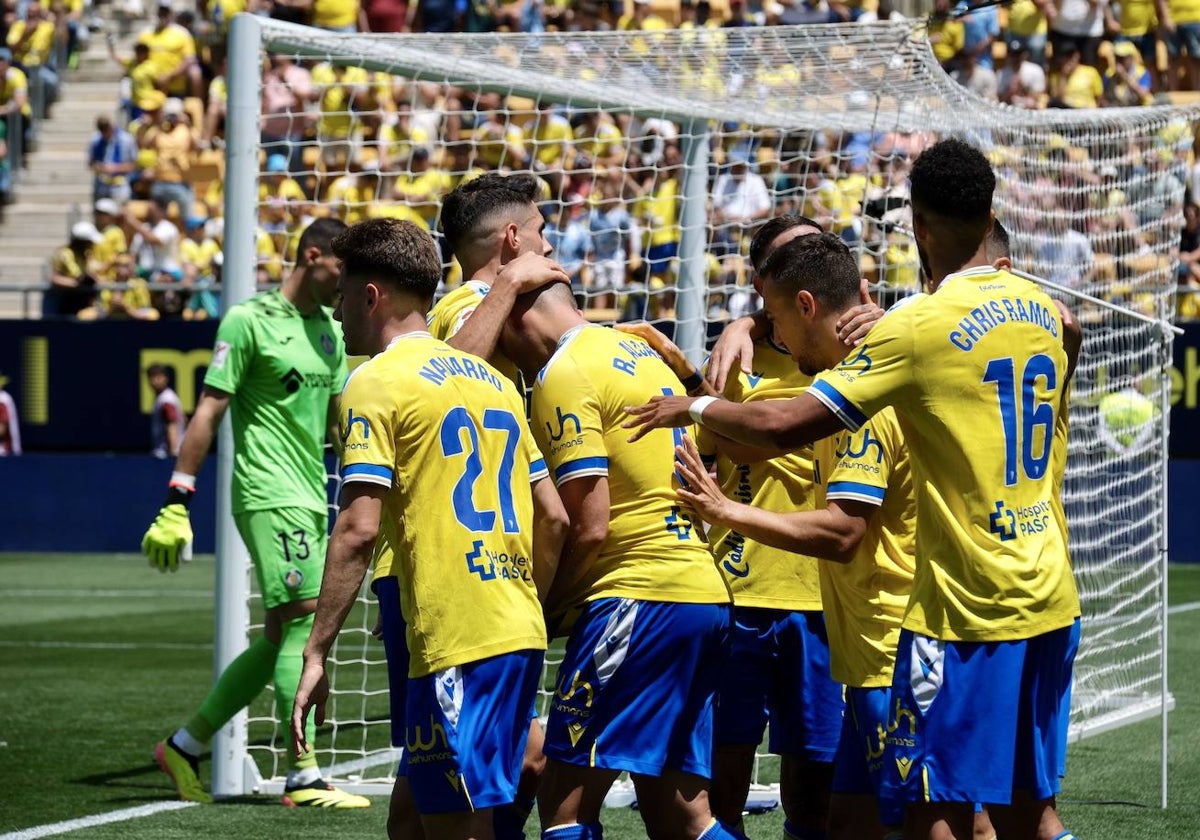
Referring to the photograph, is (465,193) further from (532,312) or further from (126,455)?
(126,455)

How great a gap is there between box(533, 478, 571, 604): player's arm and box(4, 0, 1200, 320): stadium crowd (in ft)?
15.7

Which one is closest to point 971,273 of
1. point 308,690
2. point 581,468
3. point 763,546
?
point 581,468

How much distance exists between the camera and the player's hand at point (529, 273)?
485 centimetres

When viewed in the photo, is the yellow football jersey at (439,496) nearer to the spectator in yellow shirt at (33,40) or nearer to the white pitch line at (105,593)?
the white pitch line at (105,593)

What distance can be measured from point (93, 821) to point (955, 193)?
14.1ft

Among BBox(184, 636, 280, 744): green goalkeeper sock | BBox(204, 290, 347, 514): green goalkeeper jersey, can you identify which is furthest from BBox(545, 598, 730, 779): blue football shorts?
BBox(204, 290, 347, 514): green goalkeeper jersey

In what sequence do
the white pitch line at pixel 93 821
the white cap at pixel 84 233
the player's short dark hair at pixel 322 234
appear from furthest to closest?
1. the white cap at pixel 84 233
2. the player's short dark hair at pixel 322 234
3. the white pitch line at pixel 93 821

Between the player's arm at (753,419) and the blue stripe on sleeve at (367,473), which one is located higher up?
the player's arm at (753,419)

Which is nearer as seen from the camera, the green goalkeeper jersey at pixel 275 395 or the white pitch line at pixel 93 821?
the white pitch line at pixel 93 821

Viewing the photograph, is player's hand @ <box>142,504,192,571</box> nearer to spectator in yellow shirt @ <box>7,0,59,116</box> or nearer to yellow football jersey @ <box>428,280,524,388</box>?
yellow football jersey @ <box>428,280,524,388</box>

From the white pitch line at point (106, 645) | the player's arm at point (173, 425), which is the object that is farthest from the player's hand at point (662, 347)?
the player's arm at point (173, 425)

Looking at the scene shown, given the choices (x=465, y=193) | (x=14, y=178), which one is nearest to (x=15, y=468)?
(x=14, y=178)

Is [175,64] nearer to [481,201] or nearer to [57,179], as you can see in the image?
[57,179]

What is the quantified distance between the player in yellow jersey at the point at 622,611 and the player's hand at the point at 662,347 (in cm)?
32
